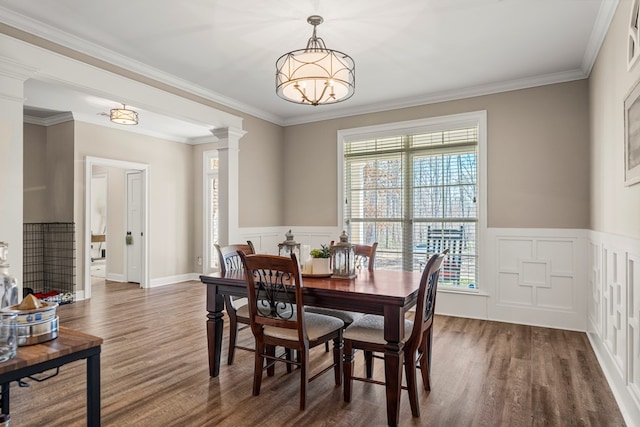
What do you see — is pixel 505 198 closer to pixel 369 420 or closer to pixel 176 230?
pixel 369 420

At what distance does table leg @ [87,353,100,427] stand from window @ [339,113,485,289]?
3957 millimetres

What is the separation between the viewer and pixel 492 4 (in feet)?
8.95

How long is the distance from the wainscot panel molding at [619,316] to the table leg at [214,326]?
257cm

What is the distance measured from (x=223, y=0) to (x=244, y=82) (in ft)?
5.17

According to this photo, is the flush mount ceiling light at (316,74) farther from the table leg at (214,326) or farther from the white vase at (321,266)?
the table leg at (214,326)

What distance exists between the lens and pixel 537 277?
163 inches

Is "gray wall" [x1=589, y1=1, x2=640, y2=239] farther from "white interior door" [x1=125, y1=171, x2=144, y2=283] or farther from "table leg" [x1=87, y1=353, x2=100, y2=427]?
"white interior door" [x1=125, y1=171, x2=144, y2=283]

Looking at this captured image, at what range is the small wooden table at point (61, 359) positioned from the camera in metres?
1.17

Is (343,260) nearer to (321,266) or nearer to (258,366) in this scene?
(321,266)

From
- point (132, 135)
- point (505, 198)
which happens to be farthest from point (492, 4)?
point (132, 135)

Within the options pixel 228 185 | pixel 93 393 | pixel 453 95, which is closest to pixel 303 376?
pixel 93 393

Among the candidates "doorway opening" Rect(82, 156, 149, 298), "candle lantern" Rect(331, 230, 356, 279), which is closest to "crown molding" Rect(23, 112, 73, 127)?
"doorway opening" Rect(82, 156, 149, 298)

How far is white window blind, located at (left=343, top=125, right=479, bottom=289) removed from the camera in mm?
4543

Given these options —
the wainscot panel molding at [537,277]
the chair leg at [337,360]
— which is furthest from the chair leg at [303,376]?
the wainscot panel molding at [537,277]
